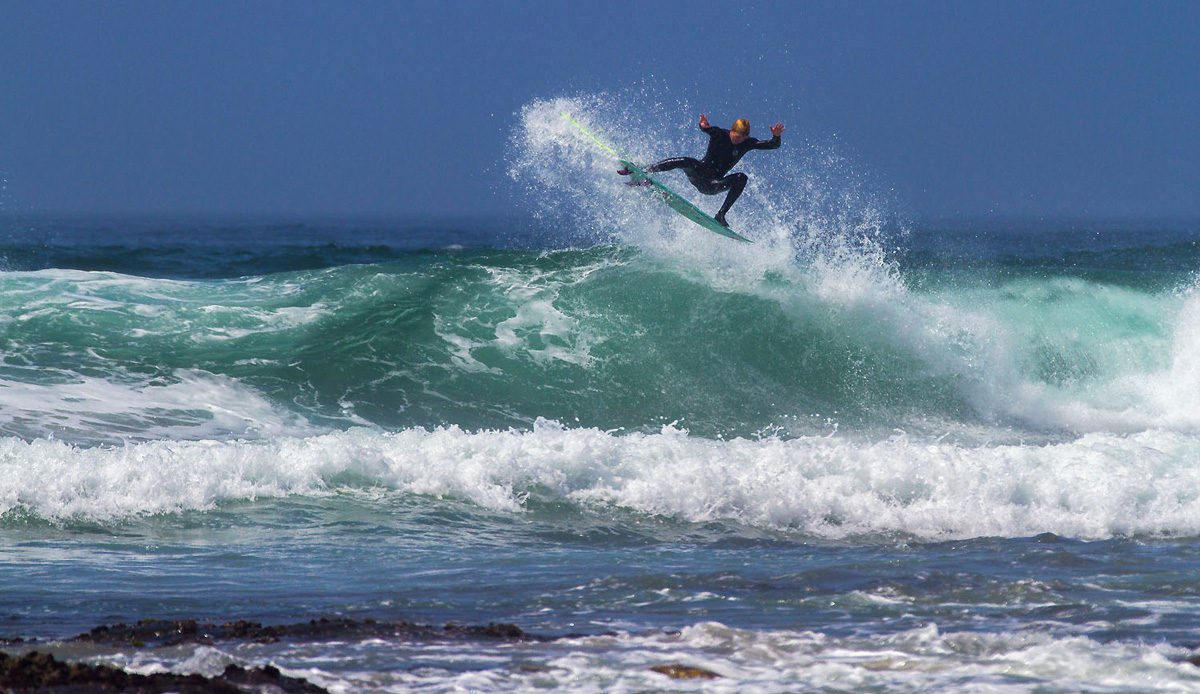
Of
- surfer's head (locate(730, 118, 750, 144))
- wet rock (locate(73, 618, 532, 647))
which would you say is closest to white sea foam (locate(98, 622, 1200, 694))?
wet rock (locate(73, 618, 532, 647))

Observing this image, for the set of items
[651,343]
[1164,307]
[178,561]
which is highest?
[1164,307]

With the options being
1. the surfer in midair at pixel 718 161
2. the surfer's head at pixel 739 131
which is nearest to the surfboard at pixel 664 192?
the surfer in midair at pixel 718 161

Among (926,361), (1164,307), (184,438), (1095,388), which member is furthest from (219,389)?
(1164,307)

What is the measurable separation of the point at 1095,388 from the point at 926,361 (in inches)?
98.9

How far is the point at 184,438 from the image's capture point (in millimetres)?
9883

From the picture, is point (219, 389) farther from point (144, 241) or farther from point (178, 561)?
point (144, 241)

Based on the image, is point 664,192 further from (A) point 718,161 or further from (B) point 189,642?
(B) point 189,642

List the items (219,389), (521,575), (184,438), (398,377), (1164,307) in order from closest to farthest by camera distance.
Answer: (521,575), (184,438), (219,389), (398,377), (1164,307)

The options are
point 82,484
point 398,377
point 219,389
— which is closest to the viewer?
point 82,484

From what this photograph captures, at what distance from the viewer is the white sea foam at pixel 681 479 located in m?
7.80

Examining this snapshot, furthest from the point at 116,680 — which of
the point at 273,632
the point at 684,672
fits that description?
the point at 684,672

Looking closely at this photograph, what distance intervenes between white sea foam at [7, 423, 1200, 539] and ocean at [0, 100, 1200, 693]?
0.03m

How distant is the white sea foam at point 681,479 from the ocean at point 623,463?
3 cm

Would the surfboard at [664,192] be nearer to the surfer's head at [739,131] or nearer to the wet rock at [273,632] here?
the surfer's head at [739,131]
